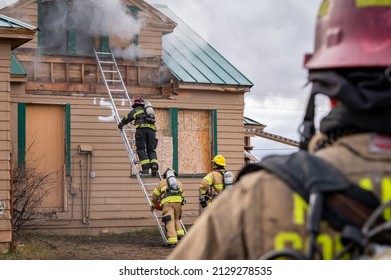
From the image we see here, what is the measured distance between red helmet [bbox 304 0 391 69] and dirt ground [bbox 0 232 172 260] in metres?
7.89

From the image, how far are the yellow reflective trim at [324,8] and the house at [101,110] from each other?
11221mm

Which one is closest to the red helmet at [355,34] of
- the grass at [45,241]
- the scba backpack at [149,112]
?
the grass at [45,241]

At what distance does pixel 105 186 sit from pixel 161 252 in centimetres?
282

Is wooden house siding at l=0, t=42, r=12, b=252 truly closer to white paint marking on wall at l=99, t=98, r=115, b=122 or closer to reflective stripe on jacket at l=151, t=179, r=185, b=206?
reflective stripe on jacket at l=151, t=179, r=185, b=206

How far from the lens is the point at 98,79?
1417 cm

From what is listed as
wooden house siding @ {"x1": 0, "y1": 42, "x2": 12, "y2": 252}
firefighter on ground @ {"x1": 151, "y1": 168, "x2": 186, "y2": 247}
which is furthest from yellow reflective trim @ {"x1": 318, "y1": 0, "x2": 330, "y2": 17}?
firefighter on ground @ {"x1": 151, "y1": 168, "x2": 186, "y2": 247}

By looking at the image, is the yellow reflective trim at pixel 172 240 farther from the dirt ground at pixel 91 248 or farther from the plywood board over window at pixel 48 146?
the plywood board over window at pixel 48 146

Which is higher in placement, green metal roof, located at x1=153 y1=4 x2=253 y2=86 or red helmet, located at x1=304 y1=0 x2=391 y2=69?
green metal roof, located at x1=153 y1=4 x2=253 y2=86

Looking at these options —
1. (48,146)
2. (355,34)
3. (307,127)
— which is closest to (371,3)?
(355,34)

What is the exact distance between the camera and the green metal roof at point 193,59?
15.1 m

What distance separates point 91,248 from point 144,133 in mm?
2062

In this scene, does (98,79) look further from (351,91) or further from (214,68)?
(351,91)

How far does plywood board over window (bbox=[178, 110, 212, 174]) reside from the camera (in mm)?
14875
